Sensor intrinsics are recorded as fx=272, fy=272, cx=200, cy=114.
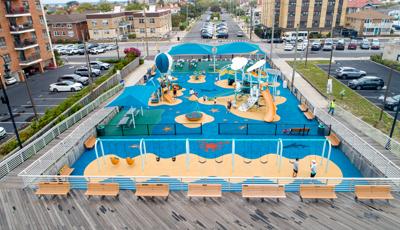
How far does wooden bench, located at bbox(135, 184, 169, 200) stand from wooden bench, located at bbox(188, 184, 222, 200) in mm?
1255

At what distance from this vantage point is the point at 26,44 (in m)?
42.9

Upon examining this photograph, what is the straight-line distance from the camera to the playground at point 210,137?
711 inches

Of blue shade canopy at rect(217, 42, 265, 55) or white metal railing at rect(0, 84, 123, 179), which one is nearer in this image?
white metal railing at rect(0, 84, 123, 179)

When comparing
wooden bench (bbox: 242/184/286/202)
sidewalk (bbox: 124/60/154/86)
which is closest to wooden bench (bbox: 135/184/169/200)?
wooden bench (bbox: 242/184/286/202)

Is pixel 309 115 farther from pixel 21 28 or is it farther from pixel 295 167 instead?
pixel 21 28

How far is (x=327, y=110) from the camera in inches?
1021

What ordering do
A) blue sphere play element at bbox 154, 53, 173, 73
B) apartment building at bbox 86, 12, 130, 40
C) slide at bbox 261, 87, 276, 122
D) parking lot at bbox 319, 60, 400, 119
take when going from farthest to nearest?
apartment building at bbox 86, 12, 130, 40
blue sphere play element at bbox 154, 53, 173, 73
parking lot at bbox 319, 60, 400, 119
slide at bbox 261, 87, 276, 122

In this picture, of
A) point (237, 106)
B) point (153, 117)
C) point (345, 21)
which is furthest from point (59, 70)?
point (345, 21)

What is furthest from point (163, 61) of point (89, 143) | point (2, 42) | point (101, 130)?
point (2, 42)

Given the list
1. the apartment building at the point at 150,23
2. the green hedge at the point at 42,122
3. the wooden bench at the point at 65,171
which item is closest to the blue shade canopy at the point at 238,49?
the green hedge at the point at 42,122

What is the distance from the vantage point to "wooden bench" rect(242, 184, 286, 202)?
13.7 m

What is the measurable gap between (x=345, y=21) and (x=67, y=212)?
8625cm

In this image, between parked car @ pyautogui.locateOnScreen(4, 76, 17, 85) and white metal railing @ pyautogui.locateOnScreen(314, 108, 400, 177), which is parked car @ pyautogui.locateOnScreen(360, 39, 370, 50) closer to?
white metal railing @ pyautogui.locateOnScreen(314, 108, 400, 177)

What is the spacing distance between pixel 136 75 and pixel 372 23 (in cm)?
6422
